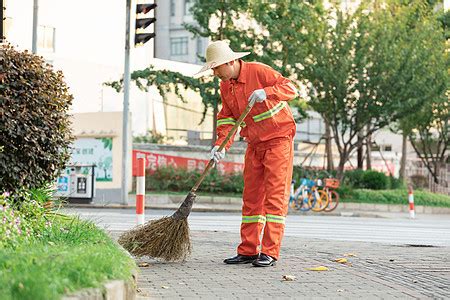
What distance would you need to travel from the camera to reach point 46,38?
41.4m

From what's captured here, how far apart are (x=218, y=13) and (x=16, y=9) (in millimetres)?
10295

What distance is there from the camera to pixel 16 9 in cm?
3847

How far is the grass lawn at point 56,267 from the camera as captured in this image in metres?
4.48

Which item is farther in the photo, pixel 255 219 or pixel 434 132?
pixel 434 132

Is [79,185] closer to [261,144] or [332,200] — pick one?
[332,200]

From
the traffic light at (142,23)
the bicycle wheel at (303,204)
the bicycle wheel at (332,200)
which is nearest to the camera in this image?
Result: the traffic light at (142,23)

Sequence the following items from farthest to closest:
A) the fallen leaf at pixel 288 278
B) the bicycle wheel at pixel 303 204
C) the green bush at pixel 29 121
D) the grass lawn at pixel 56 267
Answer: the bicycle wheel at pixel 303 204
the green bush at pixel 29 121
the fallen leaf at pixel 288 278
the grass lawn at pixel 56 267

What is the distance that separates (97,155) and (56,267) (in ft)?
78.8

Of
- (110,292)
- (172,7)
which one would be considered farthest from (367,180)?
(172,7)

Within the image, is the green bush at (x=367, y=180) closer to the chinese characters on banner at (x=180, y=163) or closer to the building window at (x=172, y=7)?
the chinese characters on banner at (x=180, y=163)

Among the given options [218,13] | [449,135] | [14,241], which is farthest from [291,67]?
[14,241]

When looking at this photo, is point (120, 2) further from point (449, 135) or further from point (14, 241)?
point (14, 241)

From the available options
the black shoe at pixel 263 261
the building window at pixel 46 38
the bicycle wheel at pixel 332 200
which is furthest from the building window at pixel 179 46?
the black shoe at pixel 263 261

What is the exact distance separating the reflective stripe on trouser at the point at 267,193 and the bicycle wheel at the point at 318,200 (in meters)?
16.8
